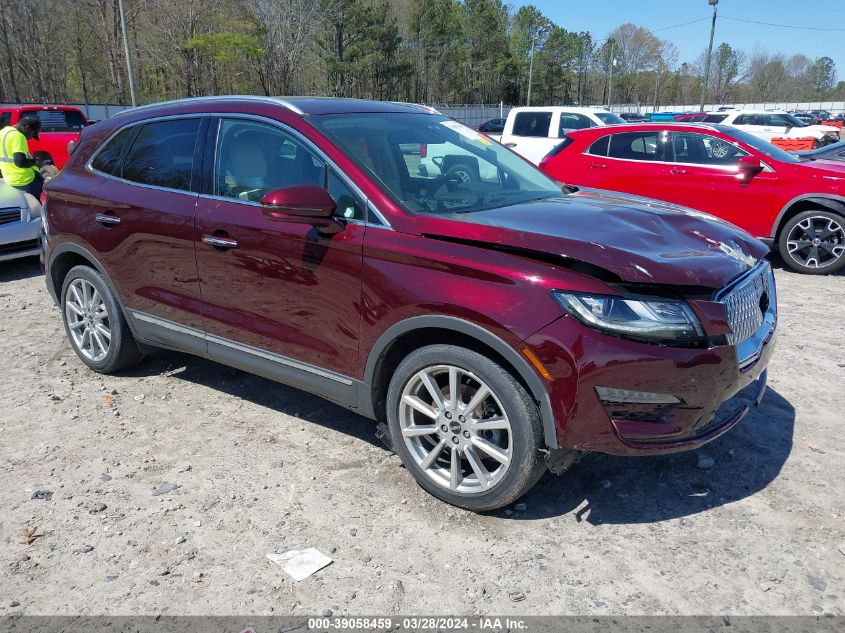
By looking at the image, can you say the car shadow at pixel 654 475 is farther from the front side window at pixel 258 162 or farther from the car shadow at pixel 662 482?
the front side window at pixel 258 162

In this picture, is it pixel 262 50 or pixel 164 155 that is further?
pixel 262 50

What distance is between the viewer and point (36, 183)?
8.92 meters

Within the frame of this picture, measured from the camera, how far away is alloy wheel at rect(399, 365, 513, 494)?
3.07m

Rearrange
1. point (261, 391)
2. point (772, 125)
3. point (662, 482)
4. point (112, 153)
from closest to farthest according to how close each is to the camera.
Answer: point (662, 482) → point (112, 153) → point (261, 391) → point (772, 125)

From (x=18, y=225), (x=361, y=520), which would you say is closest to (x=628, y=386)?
(x=361, y=520)

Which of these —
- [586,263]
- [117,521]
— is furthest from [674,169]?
[117,521]

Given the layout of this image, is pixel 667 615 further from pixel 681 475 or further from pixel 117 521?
pixel 117 521

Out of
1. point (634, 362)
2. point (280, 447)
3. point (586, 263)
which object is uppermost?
point (586, 263)

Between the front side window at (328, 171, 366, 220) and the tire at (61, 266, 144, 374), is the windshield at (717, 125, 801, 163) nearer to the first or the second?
the front side window at (328, 171, 366, 220)

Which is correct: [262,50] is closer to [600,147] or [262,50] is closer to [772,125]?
[772,125]

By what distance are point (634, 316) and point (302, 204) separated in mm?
1604

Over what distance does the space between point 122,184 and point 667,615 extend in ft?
13.2

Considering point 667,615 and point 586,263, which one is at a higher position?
point 586,263

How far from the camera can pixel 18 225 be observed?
26.8 feet
